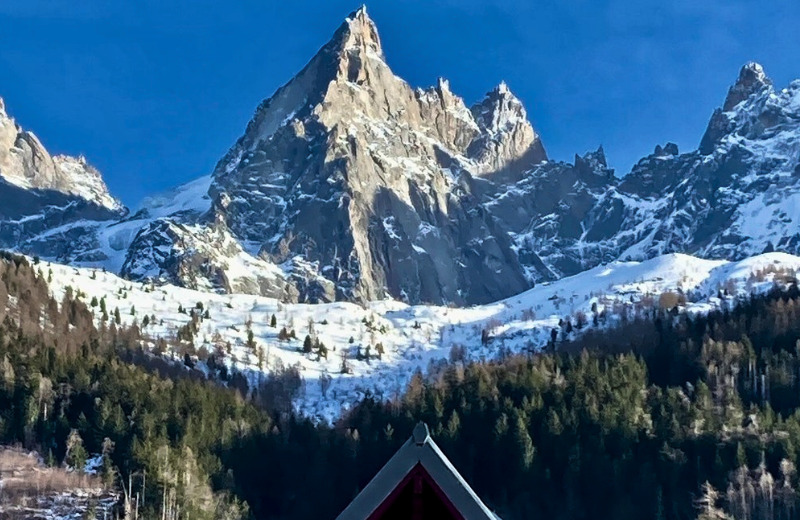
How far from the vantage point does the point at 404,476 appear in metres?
10.3

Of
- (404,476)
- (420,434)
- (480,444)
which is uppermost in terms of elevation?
(480,444)

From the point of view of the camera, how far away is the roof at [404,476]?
33.4 feet

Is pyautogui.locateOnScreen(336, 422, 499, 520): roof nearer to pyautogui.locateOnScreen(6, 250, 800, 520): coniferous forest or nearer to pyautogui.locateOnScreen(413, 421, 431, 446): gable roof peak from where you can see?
pyautogui.locateOnScreen(413, 421, 431, 446): gable roof peak

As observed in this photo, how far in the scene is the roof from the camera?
10195 mm

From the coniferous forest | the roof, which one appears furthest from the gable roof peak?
the coniferous forest

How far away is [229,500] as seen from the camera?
6486 inches

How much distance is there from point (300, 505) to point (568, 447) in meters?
40.8

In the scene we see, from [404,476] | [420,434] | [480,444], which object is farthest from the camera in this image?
[480,444]

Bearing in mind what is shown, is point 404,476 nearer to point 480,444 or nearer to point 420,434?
point 420,434

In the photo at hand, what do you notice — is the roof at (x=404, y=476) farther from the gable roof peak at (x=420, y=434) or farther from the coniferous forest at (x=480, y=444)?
the coniferous forest at (x=480, y=444)

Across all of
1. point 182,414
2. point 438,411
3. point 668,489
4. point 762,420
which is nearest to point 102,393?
point 182,414

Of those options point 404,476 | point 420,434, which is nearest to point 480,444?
point 404,476

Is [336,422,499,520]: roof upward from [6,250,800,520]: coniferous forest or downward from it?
downward

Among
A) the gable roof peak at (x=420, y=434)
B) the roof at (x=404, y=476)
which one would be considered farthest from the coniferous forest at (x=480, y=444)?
the gable roof peak at (x=420, y=434)
